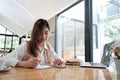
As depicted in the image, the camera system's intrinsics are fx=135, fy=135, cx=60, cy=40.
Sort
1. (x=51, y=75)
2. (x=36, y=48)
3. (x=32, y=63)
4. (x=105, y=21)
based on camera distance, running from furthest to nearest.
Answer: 1. (x=105, y=21)
2. (x=36, y=48)
3. (x=32, y=63)
4. (x=51, y=75)

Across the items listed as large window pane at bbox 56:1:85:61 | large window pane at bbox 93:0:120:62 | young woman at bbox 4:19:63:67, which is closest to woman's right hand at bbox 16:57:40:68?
young woman at bbox 4:19:63:67

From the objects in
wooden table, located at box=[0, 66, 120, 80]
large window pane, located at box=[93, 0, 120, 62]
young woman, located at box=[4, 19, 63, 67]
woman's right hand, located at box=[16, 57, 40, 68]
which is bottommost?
wooden table, located at box=[0, 66, 120, 80]

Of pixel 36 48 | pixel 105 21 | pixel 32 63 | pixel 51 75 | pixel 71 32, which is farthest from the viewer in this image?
pixel 71 32

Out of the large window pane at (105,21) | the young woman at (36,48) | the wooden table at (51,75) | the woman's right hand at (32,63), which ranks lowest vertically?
the wooden table at (51,75)

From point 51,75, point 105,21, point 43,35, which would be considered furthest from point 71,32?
point 51,75

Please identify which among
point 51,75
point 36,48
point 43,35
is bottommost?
point 51,75

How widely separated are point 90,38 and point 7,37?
22.3ft

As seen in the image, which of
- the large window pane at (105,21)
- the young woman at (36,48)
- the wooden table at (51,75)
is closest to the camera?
the wooden table at (51,75)

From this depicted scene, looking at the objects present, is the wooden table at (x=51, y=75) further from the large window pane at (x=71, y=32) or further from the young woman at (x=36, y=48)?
the large window pane at (x=71, y=32)

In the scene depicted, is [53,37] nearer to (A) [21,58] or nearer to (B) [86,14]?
(B) [86,14]

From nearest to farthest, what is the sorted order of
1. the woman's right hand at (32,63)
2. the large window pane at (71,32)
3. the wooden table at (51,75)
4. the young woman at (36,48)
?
the wooden table at (51,75) → the woman's right hand at (32,63) → the young woman at (36,48) → the large window pane at (71,32)

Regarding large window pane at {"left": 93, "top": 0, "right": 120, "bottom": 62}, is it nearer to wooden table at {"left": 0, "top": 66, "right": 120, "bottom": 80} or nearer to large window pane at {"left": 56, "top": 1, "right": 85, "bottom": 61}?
large window pane at {"left": 56, "top": 1, "right": 85, "bottom": 61}

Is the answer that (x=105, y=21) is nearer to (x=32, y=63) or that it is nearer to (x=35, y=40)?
Answer: (x=35, y=40)

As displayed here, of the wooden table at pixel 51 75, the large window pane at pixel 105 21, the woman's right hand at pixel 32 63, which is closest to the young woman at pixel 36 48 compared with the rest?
the woman's right hand at pixel 32 63
